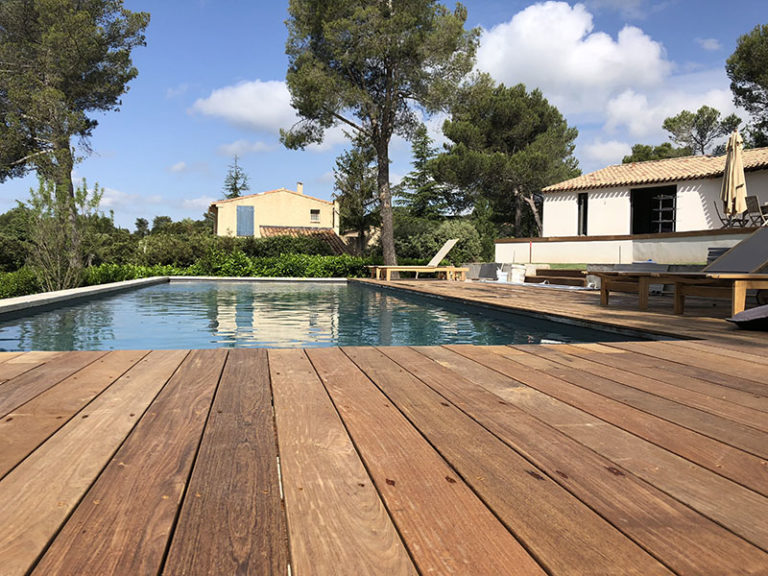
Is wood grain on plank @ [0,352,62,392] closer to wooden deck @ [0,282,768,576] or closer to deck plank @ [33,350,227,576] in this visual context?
wooden deck @ [0,282,768,576]

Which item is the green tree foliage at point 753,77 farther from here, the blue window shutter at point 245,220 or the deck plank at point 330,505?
the blue window shutter at point 245,220

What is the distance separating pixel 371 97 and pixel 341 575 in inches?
662

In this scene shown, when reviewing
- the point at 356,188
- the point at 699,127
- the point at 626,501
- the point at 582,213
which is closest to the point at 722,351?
the point at 626,501

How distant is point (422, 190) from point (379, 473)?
26638mm

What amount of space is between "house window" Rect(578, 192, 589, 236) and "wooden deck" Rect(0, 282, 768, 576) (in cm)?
1558

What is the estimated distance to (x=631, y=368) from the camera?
2553 millimetres

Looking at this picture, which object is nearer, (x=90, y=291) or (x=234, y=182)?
(x=90, y=291)

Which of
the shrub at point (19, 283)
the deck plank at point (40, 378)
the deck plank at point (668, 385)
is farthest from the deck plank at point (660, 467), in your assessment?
the shrub at point (19, 283)

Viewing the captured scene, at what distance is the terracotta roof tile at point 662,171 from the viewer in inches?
578

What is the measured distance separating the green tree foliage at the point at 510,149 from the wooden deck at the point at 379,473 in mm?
20784

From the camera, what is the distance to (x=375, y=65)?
1659 centimetres

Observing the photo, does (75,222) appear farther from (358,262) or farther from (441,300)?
(358,262)

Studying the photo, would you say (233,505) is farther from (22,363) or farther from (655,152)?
(655,152)

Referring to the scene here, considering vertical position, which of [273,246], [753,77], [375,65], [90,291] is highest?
[753,77]
